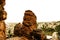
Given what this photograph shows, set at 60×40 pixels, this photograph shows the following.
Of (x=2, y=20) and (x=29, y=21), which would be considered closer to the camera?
(x=2, y=20)

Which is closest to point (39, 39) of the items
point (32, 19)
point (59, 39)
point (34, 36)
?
point (34, 36)

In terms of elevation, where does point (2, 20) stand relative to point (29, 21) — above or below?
above

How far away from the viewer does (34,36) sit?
1458 inches

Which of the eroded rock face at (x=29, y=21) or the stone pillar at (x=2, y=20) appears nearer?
the stone pillar at (x=2, y=20)

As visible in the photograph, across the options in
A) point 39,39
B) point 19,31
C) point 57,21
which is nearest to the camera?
point 39,39

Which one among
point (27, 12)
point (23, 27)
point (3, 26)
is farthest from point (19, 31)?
point (3, 26)

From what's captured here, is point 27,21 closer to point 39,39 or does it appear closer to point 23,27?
point 23,27

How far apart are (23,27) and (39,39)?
39.6ft

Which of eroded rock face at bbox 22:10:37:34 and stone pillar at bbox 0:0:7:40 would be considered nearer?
stone pillar at bbox 0:0:7:40

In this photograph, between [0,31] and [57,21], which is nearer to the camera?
[0,31]

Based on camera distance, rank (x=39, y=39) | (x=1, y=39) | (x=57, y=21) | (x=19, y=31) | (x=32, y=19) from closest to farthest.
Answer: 1. (x=1, y=39)
2. (x=39, y=39)
3. (x=32, y=19)
4. (x=19, y=31)
5. (x=57, y=21)

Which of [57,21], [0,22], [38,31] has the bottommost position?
A: [57,21]

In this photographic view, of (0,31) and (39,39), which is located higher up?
(0,31)

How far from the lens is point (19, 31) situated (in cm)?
5203
